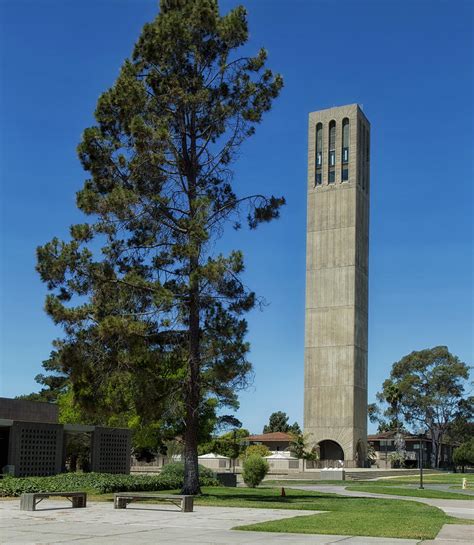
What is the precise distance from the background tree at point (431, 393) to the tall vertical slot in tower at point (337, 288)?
870 inches

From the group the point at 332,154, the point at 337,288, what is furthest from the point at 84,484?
the point at 332,154

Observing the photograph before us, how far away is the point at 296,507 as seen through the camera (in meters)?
20.6

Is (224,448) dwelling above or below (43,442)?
below

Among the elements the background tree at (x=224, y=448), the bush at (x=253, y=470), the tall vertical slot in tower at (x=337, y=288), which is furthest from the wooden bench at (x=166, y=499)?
the tall vertical slot in tower at (x=337, y=288)

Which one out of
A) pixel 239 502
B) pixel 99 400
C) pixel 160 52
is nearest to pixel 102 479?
pixel 99 400

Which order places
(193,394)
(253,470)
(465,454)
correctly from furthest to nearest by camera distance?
(465,454) < (253,470) < (193,394)

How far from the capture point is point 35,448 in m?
30.6

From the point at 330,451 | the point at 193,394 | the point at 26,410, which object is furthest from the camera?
the point at 330,451

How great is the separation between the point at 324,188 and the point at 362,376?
18.6m

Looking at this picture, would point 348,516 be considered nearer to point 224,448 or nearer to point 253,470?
point 253,470

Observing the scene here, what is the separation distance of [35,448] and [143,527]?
1690 cm

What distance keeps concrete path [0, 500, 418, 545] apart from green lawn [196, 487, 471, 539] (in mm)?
747

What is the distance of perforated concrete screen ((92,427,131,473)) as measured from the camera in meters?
34.4

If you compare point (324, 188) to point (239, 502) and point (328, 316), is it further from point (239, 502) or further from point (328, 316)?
point (239, 502)
